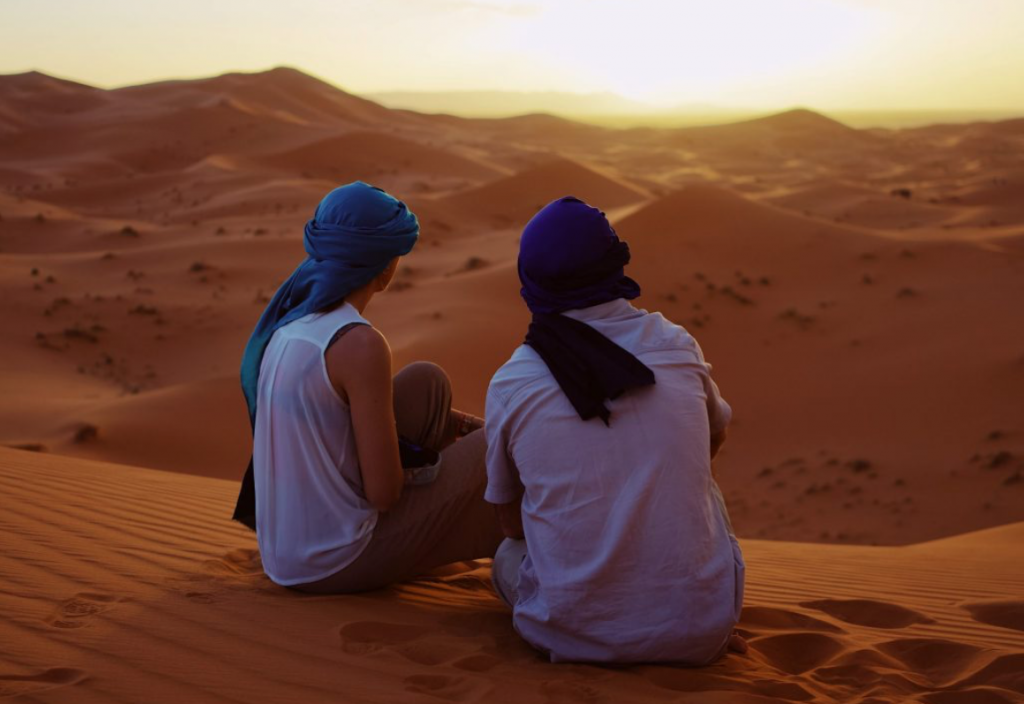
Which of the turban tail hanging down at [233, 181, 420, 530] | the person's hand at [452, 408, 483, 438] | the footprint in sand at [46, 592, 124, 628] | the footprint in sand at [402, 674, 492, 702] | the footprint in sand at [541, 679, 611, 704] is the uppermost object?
the turban tail hanging down at [233, 181, 420, 530]

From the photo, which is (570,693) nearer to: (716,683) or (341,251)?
(716,683)

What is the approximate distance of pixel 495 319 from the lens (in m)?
13.6

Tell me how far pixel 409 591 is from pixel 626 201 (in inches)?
1010

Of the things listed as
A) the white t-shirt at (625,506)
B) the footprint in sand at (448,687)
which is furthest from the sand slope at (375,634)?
the white t-shirt at (625,506)

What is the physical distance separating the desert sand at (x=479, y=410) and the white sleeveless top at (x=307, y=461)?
22 centimetres

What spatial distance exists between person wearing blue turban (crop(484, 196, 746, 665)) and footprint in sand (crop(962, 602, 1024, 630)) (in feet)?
5.16

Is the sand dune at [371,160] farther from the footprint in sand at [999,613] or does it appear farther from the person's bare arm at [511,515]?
the person's bare arm at [511,515]

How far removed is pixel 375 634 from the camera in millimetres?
3449

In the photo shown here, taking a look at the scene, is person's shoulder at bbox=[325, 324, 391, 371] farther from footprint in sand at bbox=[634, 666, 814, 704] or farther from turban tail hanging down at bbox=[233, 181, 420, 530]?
footprint in sand at bbox=[634, 666, 814, 704]

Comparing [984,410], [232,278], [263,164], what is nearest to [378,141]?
[263,164]

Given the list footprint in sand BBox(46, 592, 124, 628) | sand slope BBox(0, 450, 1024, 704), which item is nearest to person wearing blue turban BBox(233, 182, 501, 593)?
sand slope BBox(0, 450, 1024, 704)

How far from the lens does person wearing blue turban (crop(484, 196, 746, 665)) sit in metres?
3.06

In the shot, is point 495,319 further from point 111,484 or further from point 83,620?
point 83,620

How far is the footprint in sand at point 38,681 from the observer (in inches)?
112
